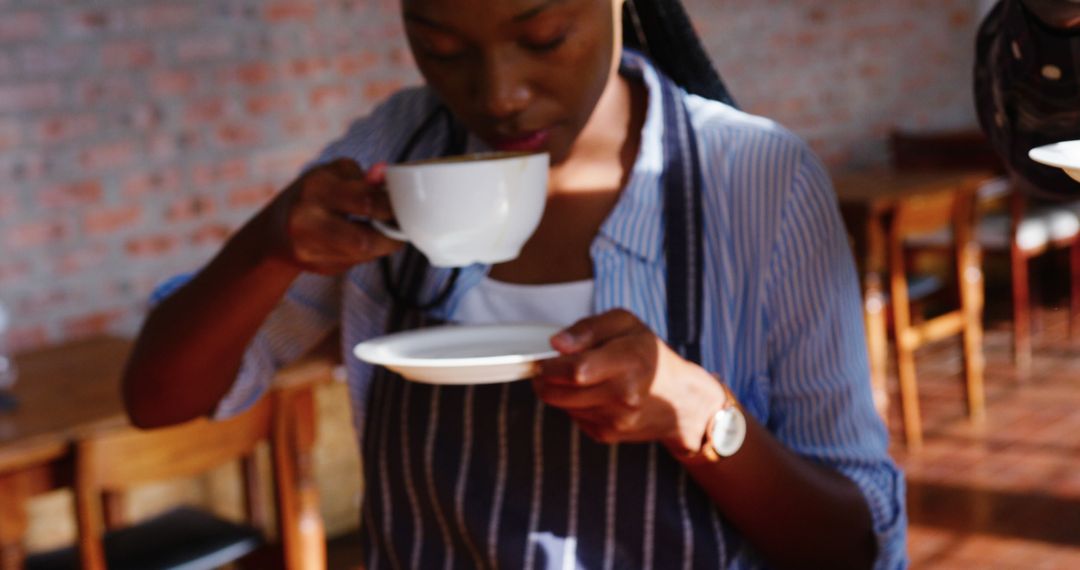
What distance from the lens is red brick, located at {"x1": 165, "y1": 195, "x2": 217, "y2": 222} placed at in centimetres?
329

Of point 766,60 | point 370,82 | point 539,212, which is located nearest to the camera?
point 539,212

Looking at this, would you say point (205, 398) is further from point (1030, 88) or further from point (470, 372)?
point (1030, 88)

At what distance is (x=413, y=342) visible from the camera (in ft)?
3.51

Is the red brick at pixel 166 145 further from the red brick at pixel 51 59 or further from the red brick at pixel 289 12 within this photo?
the red brick at pixel 289 12

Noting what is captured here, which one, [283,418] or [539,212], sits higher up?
[539,212]

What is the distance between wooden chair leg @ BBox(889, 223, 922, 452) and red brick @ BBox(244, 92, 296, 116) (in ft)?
6.83

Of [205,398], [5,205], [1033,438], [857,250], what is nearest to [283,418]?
[5,205]

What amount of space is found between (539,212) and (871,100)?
5.09 metres

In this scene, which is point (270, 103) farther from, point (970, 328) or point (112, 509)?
point (970, 328)

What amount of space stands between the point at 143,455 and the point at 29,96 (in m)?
1.21

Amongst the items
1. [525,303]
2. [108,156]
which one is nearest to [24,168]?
[108,156]

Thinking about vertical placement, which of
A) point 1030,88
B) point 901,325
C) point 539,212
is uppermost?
point 1030,88

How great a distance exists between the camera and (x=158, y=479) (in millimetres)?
2252

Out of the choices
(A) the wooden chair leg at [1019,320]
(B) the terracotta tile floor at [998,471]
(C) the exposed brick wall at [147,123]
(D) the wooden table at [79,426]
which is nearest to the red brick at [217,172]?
(C) the exposed brick wall at [147,123]
